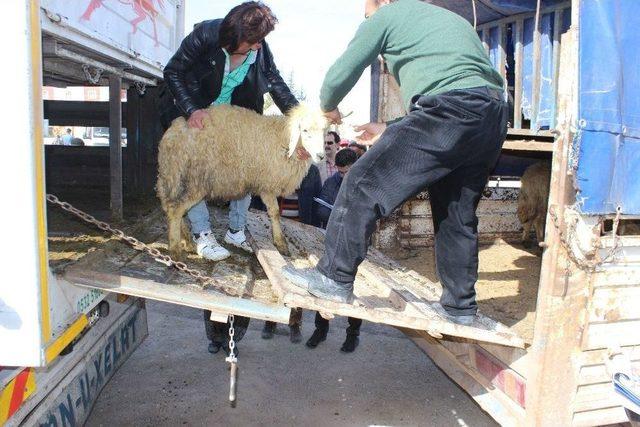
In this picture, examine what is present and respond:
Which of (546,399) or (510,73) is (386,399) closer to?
(546,399)

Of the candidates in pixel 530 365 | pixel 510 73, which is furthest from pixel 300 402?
pixel 510 73

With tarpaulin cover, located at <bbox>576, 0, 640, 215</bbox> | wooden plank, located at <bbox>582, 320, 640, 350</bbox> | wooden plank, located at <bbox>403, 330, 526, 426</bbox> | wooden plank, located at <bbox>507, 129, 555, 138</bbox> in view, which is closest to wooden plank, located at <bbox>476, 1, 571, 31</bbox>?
wooden plank, located at <bbox>507, 129, 555, 138</bbox>

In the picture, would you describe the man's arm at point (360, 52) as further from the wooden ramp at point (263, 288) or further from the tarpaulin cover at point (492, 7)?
the tarpaulin cover at point (492, 7)

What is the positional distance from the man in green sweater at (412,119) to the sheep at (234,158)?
113cm

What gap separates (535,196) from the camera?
5234 mm

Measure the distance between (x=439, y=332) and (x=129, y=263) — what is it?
1627 millimetres

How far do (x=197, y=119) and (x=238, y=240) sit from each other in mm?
942

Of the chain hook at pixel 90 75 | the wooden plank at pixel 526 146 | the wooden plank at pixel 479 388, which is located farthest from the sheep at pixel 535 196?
the chain hook at pixel 90 75

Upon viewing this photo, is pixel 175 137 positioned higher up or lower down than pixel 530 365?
higher up

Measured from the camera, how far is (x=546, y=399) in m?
2.34

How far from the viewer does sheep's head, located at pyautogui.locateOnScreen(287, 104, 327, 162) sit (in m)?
3.52

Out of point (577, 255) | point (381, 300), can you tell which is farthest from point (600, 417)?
point (381, 300)

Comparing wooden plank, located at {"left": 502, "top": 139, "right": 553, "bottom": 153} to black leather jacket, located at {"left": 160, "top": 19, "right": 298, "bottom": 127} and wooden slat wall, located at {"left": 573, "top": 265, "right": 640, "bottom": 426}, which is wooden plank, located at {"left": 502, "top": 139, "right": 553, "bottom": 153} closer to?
wooden slat wall, located at {"left": 573, "top": 265, "right": 640, "bottom": 426}

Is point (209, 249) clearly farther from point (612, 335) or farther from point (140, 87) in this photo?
point (612, 335)
